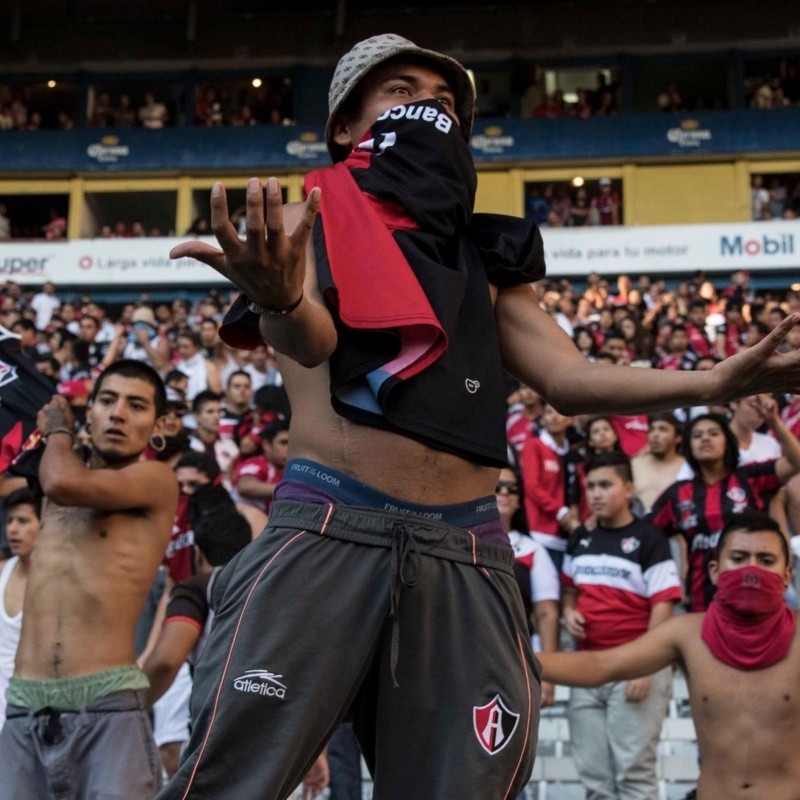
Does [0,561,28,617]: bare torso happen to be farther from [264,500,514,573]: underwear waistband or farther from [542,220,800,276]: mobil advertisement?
[542,220,800,276]: mobil advertisement

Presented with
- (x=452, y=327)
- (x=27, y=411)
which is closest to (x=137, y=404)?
(x=27, y=411)

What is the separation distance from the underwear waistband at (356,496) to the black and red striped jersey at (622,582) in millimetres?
4132

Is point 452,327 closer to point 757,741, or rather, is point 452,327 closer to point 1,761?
point 1,761

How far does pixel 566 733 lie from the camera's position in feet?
23.1

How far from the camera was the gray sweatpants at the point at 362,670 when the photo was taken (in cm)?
210

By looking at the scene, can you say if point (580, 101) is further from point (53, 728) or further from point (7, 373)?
point (53, 728)

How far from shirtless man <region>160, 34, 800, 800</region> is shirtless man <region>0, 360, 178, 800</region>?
6.61ft

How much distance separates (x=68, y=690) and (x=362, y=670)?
86.9 inches

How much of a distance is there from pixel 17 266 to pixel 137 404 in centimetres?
2216

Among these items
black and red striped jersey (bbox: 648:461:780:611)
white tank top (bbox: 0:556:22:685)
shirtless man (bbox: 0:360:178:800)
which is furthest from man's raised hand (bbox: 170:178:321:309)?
black and red striped jersey (bbox: 648:461:780:611)

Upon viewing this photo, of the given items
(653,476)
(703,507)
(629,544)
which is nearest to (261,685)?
(629,544)

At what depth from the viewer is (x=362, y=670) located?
7.10 feet

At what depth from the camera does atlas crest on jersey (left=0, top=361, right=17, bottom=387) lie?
4969 mm

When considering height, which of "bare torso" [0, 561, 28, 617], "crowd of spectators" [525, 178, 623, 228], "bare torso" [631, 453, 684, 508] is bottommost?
"bare torso" [0, 561, 28, 617]
